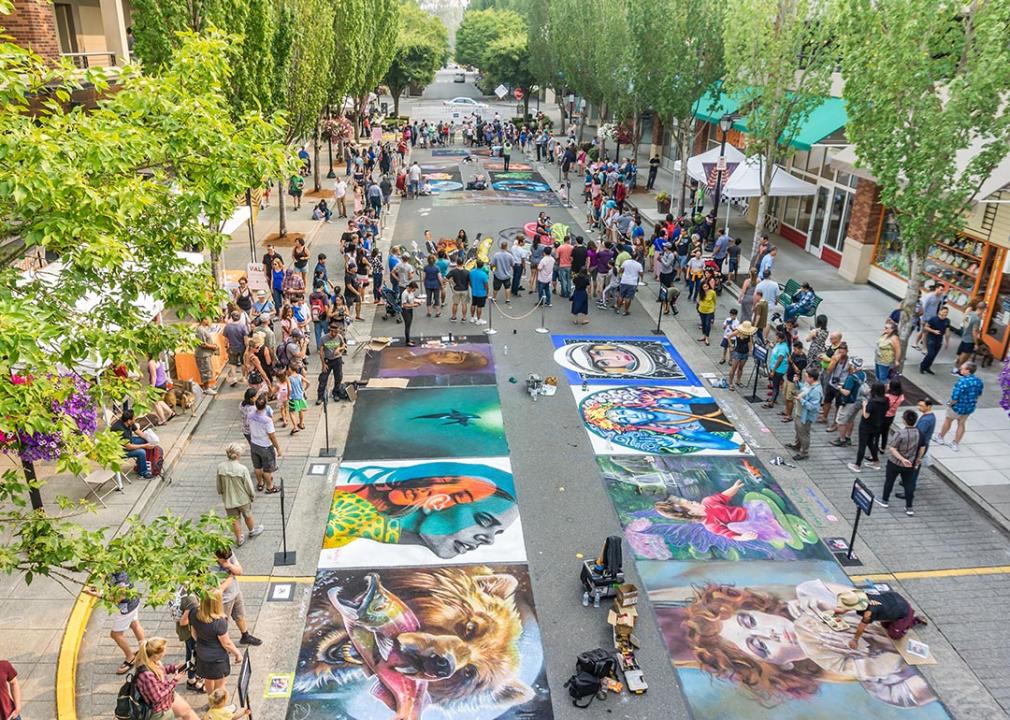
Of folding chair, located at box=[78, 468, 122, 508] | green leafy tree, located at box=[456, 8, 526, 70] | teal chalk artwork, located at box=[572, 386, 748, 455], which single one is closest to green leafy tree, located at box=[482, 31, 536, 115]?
green leafy tree, located at box=[456, 8, 526, 70]

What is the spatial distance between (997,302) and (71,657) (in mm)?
19350

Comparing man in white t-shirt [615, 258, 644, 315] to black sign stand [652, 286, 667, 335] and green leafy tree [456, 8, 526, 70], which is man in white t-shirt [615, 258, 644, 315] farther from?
green leafy tree [456, 8, 526, 70]

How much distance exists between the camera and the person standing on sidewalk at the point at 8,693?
24.2 ft

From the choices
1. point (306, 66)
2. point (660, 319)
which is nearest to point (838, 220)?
point (660, 319)

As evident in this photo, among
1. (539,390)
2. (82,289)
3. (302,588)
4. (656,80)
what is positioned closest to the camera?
(82,289)

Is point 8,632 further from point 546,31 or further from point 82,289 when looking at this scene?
point 546,31

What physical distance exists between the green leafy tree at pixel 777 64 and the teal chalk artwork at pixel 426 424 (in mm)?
10446

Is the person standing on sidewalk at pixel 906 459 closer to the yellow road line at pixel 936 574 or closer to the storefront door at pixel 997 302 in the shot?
the yellow road line at pixel 936 574

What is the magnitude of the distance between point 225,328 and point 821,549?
11.9 meters

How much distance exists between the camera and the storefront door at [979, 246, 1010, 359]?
17.9 meters

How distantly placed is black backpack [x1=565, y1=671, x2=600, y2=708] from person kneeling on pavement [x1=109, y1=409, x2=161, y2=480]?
7.84 m

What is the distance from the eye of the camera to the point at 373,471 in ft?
43.9

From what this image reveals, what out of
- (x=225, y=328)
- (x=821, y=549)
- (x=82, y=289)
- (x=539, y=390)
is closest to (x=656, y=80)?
(x=539, y=390)

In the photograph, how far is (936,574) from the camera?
11.0 metres
